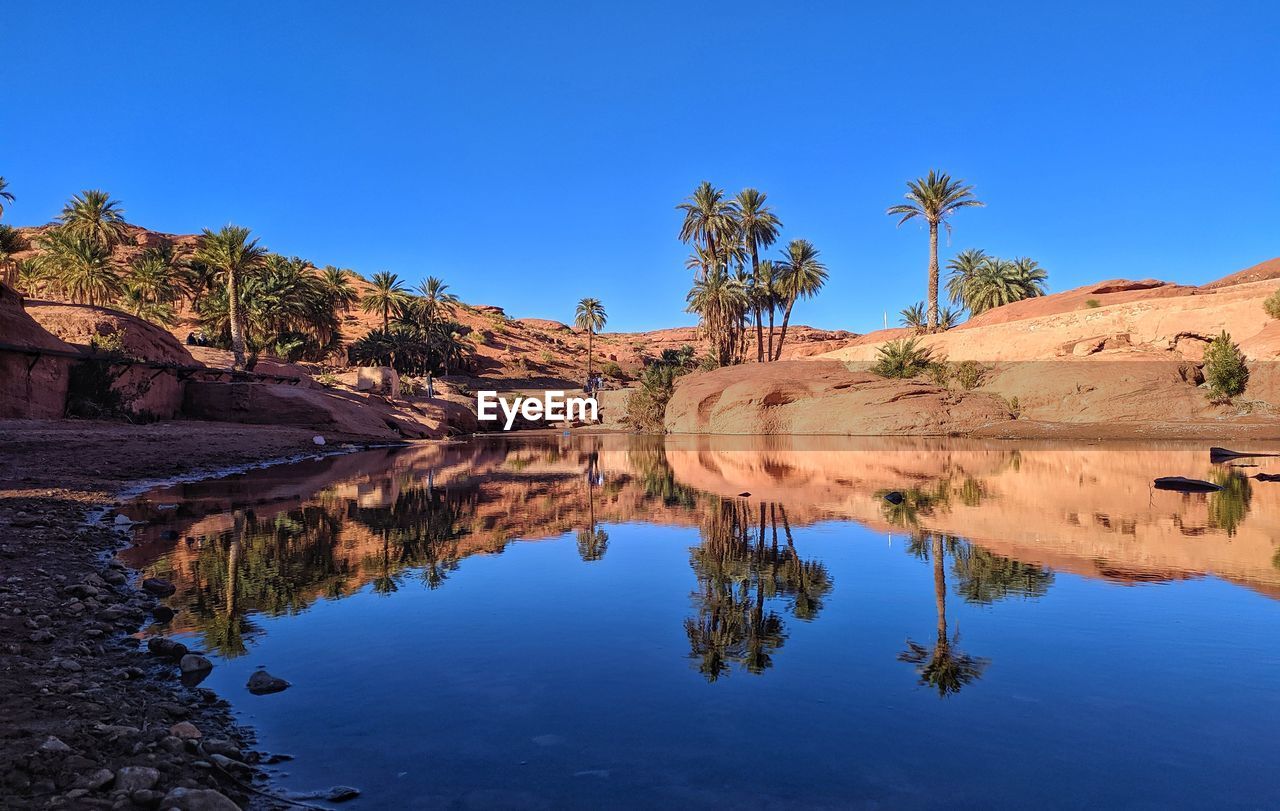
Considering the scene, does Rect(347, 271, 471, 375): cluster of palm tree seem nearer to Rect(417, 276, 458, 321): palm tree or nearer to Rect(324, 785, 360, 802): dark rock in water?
Rect(417, 276, 458, 321): palm tree

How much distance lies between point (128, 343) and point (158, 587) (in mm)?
28323

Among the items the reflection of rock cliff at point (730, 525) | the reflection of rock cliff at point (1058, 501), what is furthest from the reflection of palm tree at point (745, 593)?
the reflection of rock cliff at point (1058, 501)

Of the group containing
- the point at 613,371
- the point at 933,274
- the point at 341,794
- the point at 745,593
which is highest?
the point at 933,274

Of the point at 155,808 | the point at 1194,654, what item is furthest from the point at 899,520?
the point at 155,808

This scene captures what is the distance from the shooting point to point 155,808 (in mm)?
2617

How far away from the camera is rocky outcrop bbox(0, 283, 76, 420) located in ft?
69.1

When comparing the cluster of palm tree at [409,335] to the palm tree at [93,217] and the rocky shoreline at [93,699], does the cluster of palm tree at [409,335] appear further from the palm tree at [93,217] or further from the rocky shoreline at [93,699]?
the rocky shoreline at [93,699]

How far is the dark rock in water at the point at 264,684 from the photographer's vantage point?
4230 mm

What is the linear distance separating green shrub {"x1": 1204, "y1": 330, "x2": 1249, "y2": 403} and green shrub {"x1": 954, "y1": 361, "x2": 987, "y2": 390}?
1015 cm

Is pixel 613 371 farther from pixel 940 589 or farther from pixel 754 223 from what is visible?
pixel 940 589

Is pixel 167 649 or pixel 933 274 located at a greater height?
pixel 933 274

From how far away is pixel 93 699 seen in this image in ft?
12.1

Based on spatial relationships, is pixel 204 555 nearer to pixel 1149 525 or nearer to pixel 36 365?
pixel 1149 525

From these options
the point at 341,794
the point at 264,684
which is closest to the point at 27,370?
the point at 264,684
